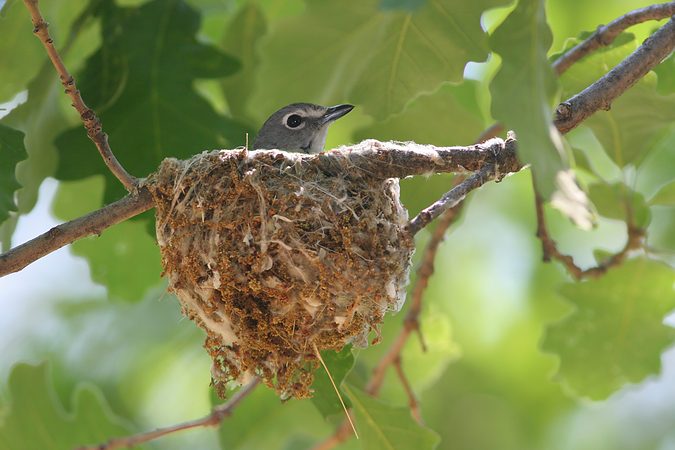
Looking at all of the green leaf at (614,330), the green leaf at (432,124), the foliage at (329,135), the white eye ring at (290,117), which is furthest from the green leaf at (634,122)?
the white eye ring at (290,117)

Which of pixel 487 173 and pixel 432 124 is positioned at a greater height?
pixel 432 124

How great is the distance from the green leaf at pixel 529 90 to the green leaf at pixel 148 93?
7.82 feet

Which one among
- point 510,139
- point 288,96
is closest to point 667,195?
point 510,139

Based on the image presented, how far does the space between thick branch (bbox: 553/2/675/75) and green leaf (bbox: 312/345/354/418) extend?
5.41 ft

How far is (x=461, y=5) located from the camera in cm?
406

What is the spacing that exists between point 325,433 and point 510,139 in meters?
3.42

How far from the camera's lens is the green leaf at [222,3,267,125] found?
598 centimetres

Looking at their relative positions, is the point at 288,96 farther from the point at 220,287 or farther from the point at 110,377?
the point at 110,377

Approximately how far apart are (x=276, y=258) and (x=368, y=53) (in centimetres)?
159

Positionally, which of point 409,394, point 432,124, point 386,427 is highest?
point 432,124

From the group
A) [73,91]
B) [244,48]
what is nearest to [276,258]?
[73,91]

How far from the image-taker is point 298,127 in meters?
5.80

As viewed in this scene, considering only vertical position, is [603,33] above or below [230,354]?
above

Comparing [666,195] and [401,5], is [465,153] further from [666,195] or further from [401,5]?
[666,195]
